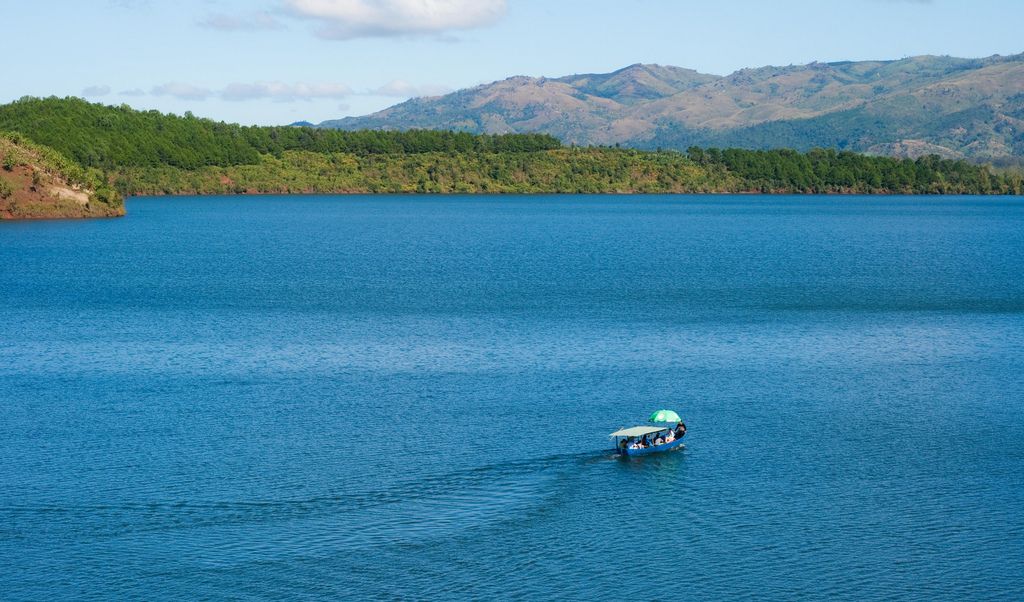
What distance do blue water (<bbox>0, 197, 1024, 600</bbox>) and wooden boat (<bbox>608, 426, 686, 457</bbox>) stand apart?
0.75 meters

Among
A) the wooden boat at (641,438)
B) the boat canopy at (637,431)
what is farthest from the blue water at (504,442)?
the boat canopy at (637,431)

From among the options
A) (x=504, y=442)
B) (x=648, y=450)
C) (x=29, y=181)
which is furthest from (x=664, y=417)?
(x=29, y=181)

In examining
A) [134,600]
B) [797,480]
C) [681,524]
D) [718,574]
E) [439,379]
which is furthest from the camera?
[439,379]

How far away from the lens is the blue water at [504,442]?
4244cm

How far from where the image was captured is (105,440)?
187 ft

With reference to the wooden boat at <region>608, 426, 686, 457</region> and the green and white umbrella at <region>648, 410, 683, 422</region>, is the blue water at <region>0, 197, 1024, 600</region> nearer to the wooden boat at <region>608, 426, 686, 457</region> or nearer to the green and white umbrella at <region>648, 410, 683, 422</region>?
the wooden boat at <region>608, 426, 686, 457</region>

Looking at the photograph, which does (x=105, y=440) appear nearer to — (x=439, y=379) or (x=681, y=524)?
(x=439, y=379)

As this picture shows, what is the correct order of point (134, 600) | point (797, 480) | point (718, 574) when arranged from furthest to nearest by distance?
point (797, 480)
point (718, 574)
point (134, 600)

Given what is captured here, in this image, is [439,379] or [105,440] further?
[439,379]

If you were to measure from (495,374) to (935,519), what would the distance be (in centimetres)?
3042

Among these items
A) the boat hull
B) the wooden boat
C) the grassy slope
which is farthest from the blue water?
the grassy slope

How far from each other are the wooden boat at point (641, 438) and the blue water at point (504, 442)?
75 centimetres

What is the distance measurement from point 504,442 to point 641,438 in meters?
6.50

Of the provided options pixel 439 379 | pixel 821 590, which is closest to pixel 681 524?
pixel 821 590
